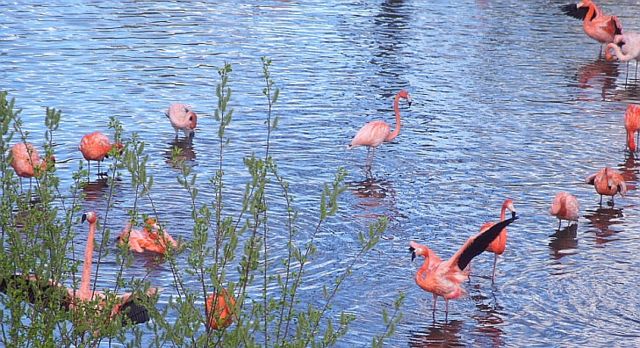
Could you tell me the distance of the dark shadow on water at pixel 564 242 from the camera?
844cm

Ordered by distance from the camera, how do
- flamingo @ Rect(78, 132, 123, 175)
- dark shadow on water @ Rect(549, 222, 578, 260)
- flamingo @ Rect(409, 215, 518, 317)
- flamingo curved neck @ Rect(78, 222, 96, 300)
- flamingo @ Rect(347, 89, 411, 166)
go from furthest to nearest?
flamingo @ Rect(347, 89, 411, 166)
flamingo @ Rect(78, 132, 123, 175)
dark shadow on water @ Rect(549, 222, 578, 260)
flamingo @ Rect(409, 215, 518, 317)
flamingo curved neck @ Rect(78, 222, 96, 300)

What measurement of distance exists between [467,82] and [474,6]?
21.2 feet

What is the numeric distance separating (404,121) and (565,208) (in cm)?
378

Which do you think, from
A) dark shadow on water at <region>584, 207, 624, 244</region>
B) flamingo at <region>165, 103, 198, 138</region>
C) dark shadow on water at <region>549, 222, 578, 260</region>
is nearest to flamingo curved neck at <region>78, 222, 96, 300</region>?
dark shadow on water at <region>549, 222, 578, 260</region>

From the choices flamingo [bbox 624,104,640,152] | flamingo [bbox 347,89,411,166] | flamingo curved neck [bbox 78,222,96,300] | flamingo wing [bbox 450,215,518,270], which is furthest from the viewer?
flamingo [bbox 624,104,640,152]

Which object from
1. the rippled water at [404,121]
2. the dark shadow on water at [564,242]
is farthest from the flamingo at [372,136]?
the dark shadow on water at [564,242]

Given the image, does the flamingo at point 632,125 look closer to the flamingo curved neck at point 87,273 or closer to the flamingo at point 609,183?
the flamingo at point 609,183

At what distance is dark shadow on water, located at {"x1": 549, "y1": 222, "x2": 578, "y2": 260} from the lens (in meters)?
8.44

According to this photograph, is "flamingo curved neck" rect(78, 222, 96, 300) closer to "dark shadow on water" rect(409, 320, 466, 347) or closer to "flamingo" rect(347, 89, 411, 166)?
"dark shadow on water" rect(409, 320, 466, 347)

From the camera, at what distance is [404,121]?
1236 centimetres

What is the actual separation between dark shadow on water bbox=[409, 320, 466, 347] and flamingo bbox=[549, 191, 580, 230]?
199cm

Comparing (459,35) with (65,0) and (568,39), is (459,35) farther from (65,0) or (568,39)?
(65,0)

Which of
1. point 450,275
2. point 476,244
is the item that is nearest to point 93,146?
point 450,275

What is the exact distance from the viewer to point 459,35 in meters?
17.5
